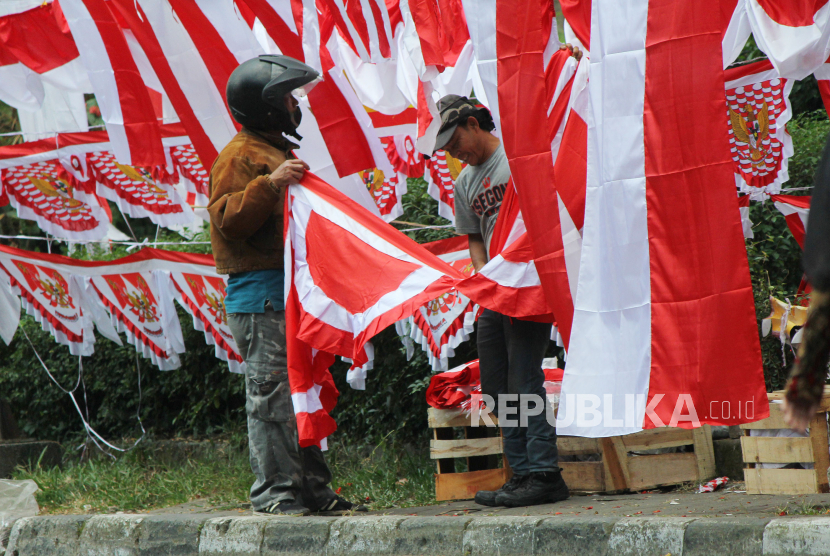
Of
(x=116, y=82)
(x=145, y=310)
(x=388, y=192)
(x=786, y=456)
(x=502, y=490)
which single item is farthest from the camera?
(x=145, y=310)

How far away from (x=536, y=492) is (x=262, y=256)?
1.85 m

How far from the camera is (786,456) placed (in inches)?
166

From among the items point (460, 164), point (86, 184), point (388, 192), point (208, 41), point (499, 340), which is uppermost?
point (208, 41)

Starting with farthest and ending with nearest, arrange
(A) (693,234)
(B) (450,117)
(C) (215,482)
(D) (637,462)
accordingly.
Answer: (C) (215,482)
(D) (637,462)
(B) (450,117)
(A) (693,234)

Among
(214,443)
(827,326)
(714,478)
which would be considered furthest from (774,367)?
(214,443)

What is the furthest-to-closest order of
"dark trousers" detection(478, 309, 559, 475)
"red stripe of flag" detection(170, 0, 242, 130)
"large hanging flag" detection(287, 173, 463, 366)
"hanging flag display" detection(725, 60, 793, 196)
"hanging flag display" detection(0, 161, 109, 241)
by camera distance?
1. "hanging flag display" detection(0, 161, 109, 241)
2. "red stripe of flag" detection(170, 0, 242, 130)
3. "hanging flag display" detection(725, 60, 793, 196)
4. "dark trousers" detection(478, 309, 559, 475)
5. "large hanging flag" detection(287, 173, 463, 366)

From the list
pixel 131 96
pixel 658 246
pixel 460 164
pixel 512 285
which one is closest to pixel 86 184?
pixel 131 96

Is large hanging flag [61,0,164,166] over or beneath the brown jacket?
over

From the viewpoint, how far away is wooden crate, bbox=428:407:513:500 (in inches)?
194

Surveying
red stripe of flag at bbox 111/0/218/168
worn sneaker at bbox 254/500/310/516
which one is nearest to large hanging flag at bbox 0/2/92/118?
red stripe of flag at bbox 111/0/218/168

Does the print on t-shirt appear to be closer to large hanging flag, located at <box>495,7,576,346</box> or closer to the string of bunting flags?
the string of bunting flags

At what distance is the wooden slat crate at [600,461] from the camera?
4.79 meters

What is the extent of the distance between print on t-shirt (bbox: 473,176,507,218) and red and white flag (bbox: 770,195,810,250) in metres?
1.79

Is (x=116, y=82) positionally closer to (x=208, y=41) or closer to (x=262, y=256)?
(x=208, y=41)
